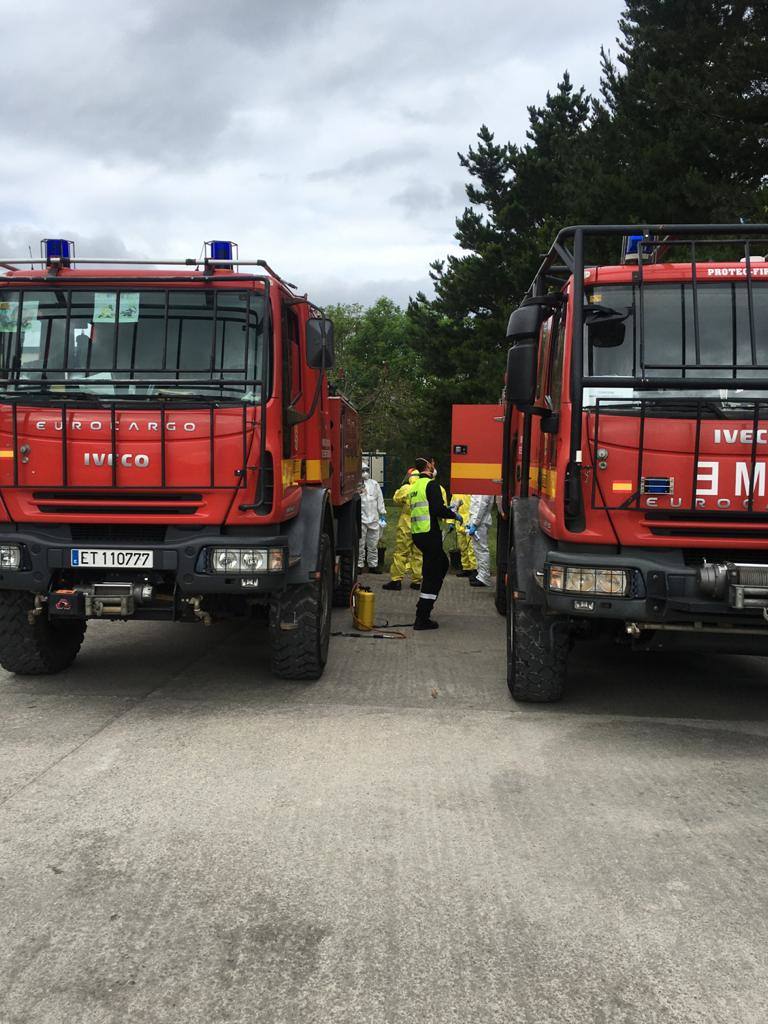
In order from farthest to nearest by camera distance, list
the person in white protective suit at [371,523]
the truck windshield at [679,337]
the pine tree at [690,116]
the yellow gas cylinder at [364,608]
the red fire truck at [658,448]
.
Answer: the pine tree at [690,116] → the person in white protective suit at [371,523] → the yellow gas cylinder at [364,608] → the truck windshield at [679,337] → the red fire truck at [658,448]

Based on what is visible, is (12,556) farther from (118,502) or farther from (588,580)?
(588,580)

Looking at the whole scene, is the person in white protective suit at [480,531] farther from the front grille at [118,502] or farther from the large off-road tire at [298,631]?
the front grille at [118,502]

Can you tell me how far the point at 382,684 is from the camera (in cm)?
678

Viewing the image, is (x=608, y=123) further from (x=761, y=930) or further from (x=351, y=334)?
(x=351, y=334)

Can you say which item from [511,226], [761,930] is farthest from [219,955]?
[511,226]

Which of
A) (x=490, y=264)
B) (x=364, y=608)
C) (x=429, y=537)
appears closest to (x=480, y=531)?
(x=429, y=537)

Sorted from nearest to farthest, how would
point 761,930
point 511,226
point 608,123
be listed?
point 761,930 → point 608,123 → point 511,226

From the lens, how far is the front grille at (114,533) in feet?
19.7

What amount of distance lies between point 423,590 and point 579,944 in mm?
6322

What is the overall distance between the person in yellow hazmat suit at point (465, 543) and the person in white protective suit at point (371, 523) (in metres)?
1.23

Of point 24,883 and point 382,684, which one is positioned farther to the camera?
point 382,684

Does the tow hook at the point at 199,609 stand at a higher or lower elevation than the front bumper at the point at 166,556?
lower

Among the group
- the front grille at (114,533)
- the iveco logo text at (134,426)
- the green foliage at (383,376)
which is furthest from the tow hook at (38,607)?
the green foliage at (383,376)

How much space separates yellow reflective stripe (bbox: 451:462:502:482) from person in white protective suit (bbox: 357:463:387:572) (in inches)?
141
